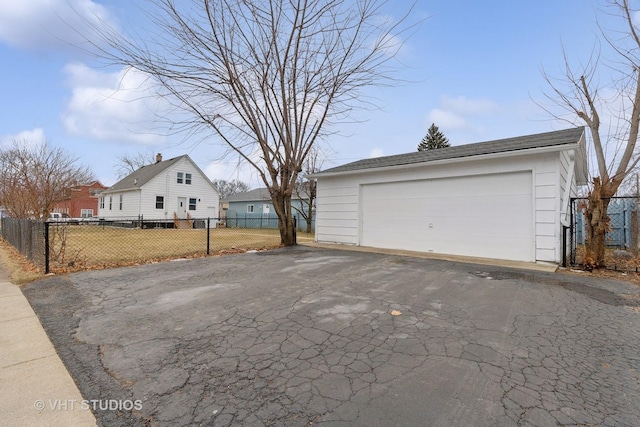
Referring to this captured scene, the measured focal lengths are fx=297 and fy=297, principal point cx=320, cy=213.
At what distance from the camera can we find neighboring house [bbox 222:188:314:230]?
90.5ft

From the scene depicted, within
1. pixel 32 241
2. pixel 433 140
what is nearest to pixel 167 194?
pixel 32 241

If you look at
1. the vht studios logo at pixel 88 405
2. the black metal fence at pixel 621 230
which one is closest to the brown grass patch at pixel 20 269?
the vht studios logo at pixel 88 405

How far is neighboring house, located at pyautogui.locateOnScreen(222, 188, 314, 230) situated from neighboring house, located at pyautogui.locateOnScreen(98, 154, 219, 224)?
3240 millimetres

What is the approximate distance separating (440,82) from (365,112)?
99.1 inches

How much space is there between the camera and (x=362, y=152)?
17.5m

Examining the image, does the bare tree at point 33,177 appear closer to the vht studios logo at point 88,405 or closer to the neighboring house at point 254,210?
the neighboring house at point 254,210

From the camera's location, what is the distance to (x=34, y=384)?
215cm

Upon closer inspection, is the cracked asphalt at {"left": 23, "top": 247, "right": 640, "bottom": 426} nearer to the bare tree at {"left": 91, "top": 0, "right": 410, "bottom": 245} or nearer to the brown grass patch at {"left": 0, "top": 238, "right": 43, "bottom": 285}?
the brown grass patch at {"left": 0, "top": 238, "right": 43, "bottom": 285}

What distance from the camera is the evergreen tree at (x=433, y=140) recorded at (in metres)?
31.3

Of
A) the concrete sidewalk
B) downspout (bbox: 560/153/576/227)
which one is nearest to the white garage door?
downspout (bbox: 560/153/576/227)

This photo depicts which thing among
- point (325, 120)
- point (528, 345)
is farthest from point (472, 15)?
point (528, 345)

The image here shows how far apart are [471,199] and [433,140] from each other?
25833 mm

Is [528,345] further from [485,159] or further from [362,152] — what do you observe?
[362,152]

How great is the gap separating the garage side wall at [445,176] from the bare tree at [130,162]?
32.3m
